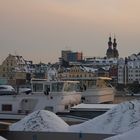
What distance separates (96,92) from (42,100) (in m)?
3.78

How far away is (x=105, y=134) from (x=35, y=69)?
361ft

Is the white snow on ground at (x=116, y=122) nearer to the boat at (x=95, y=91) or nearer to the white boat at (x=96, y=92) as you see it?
the boat at (x=95, y=91)

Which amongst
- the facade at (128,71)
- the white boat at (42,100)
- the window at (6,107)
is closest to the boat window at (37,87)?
the white boat at (42,100)

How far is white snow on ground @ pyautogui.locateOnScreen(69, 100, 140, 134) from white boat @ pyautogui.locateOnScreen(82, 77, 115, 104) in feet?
39.5

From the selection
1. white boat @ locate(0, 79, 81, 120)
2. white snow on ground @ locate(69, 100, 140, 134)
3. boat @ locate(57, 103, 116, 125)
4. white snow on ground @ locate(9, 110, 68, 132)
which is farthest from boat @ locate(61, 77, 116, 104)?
white snow on ground @ locate(9, 110, 68, 132)

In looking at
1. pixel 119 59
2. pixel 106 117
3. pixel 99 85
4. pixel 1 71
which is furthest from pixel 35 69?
pixel 106 117

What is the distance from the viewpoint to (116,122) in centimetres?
992

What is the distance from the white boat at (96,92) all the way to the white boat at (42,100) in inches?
75.0

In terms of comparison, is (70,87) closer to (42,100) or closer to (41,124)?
(42,100)

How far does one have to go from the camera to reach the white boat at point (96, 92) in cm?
2256

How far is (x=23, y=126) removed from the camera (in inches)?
388

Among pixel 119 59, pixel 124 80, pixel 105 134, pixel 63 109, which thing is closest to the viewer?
pixel 105 134

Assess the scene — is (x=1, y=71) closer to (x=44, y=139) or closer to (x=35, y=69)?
(x=35, y=69)

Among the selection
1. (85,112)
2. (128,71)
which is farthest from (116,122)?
(128,71)
